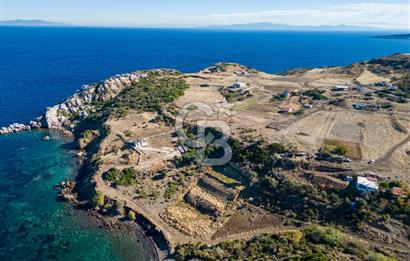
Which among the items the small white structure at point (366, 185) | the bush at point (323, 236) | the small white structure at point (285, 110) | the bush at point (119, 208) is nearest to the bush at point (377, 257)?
the bush at point (323, 236)

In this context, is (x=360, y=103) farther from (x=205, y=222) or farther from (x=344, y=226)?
(x=205, y=222)

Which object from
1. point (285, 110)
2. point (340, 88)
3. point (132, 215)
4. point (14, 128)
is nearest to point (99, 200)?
point (132, 215)

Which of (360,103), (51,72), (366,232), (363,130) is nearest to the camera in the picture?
(366,232)

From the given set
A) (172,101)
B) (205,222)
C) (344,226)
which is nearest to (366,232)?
(344,226)

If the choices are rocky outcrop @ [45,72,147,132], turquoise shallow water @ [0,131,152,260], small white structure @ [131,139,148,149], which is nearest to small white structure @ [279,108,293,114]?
small white structure @ [131,139,148,149]

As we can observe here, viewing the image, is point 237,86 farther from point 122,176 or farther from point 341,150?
point 122,176

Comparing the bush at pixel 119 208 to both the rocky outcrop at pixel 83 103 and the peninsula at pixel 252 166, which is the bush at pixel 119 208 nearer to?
the peninsula at pixel 252 166
